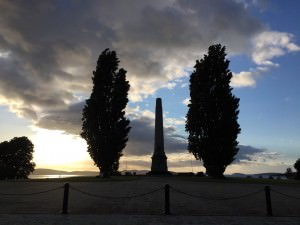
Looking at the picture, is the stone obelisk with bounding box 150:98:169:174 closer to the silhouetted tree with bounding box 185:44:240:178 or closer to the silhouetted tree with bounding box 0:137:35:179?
the silhouetted tree with bounding box 185:44:240:178

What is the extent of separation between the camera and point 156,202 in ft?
44.3

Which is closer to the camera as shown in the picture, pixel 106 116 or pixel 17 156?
pixel 106 116

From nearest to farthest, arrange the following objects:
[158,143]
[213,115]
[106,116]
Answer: [106,116]
[213,115]
[158,143]

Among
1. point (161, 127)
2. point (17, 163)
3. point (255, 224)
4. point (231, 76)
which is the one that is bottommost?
point (255, 224)

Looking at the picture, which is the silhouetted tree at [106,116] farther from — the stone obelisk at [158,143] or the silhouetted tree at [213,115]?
the silhouetted tree at [213,115]

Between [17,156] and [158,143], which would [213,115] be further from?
[17,156]

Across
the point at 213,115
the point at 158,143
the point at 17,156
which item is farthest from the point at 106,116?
the point at 17,156

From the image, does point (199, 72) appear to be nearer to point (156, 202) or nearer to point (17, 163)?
point (156, 202)

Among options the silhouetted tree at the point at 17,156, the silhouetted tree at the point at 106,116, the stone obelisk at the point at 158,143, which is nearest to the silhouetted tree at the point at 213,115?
the stone obelisk at the point at 158,143

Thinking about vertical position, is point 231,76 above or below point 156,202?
above

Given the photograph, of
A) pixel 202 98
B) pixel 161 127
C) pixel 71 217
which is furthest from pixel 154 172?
Answer: pixel 71 217

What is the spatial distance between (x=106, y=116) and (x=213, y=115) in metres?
11.5

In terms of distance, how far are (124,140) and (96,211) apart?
21383 mm

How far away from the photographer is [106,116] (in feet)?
105
